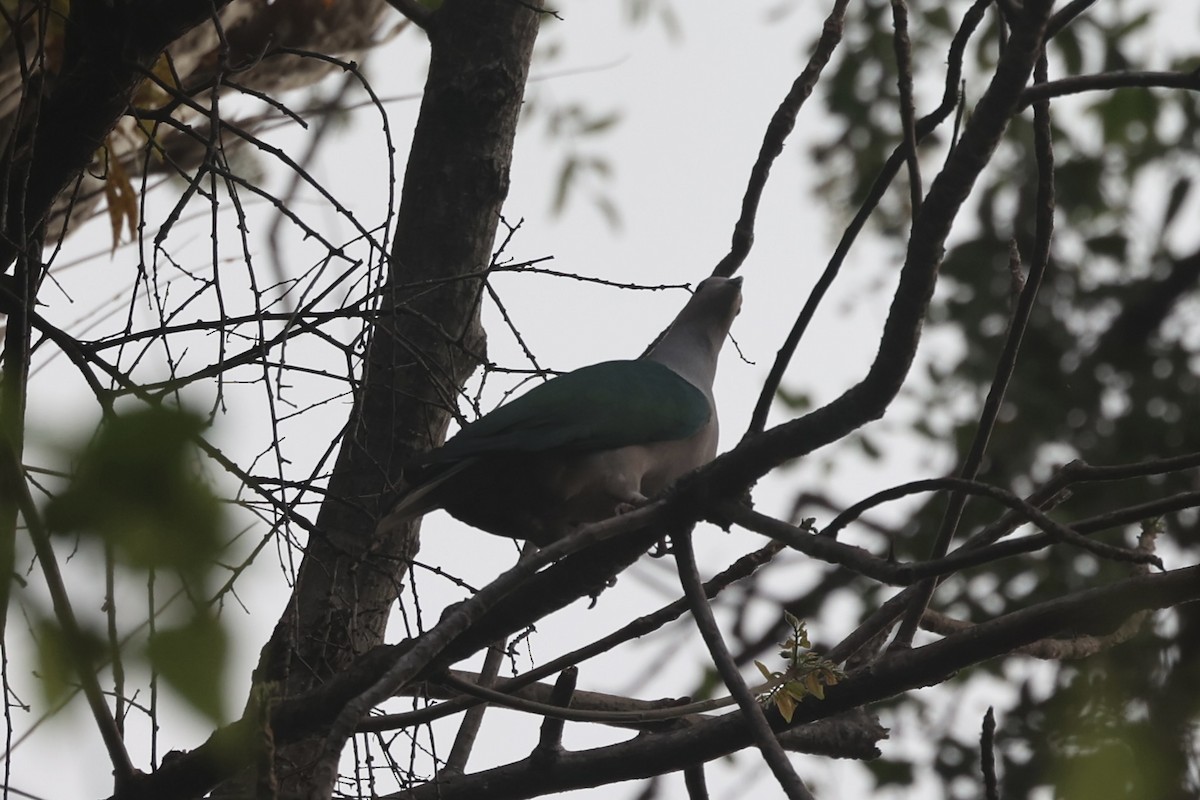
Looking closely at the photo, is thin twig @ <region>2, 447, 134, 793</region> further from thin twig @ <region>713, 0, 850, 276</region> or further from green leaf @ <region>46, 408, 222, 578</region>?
thin twig @ <region>713, 0, 850, 276</region>

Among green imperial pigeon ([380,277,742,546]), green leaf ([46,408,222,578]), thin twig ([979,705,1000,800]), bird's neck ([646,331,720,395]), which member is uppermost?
bird's neck ([646,331,720,395])

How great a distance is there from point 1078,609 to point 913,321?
0.64 m

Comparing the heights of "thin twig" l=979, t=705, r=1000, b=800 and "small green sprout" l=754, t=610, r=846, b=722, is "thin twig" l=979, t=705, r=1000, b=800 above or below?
below

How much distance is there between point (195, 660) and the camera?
78 cm

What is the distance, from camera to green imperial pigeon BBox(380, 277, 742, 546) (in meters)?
3.14

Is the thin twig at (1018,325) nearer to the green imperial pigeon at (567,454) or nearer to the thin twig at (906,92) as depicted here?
the thin twig at (906,92)

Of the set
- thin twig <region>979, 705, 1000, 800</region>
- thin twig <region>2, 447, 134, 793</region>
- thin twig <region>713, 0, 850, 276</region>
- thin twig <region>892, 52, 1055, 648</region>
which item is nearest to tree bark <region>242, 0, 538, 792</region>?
thin twig <region>713, 0, 850, 276</region>

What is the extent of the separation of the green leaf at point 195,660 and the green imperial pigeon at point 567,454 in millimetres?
2179

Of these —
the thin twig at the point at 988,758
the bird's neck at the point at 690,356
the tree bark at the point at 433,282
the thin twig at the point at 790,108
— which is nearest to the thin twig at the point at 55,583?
the thin twig at the point at 988,758

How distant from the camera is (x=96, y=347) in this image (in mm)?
2584

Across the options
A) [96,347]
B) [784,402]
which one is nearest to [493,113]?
[96,347]

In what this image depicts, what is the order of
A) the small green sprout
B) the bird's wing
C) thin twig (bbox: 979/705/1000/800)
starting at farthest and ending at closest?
1. the bird's wing
2. the small green sprout
3. thin twig (bbox: 979/705/1000/800)

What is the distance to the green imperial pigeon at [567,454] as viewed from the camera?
3.14 metres

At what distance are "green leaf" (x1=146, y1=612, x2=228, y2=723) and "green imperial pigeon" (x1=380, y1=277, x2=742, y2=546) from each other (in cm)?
218
